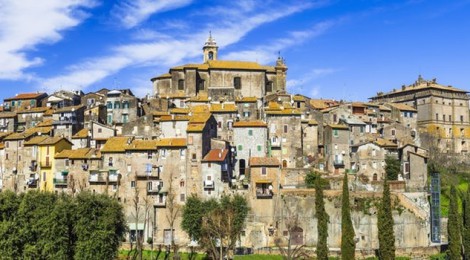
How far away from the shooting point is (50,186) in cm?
7138

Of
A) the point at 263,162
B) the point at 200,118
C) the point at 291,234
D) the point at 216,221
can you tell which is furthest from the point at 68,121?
the point at 291,234

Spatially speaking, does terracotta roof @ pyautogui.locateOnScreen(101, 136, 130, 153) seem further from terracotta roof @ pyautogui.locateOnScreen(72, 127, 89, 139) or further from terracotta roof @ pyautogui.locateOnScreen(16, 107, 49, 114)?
terracotta roof @ pyautogui.locateOnScreen(16, 107, 49, 114)

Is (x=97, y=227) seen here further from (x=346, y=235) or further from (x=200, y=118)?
(x=346, y=235)

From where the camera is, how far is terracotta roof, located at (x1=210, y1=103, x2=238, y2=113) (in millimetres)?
74750

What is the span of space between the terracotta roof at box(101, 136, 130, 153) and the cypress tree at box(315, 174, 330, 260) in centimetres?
2332

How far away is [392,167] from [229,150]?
64.6 feet

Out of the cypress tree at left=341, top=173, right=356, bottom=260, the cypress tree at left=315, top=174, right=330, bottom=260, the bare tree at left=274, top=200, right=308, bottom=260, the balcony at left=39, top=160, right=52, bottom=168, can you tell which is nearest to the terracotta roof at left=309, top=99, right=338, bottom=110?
the bare tree at left=274, top=200, right=308, bottom=260

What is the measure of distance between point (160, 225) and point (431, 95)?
52.0 metres

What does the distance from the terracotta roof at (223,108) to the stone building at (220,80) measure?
26.4 ft

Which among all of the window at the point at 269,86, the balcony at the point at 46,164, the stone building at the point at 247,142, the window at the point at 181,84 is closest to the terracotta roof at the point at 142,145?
the stone building at the point at 247,142

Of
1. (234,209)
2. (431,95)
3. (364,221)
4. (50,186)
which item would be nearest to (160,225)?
(234,209)

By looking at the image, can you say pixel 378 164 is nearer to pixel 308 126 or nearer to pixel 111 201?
pixel 308 126

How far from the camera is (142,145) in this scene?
68750 mm

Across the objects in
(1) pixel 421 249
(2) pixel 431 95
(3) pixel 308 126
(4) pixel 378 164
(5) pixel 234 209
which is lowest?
(1) pixel 421 249
